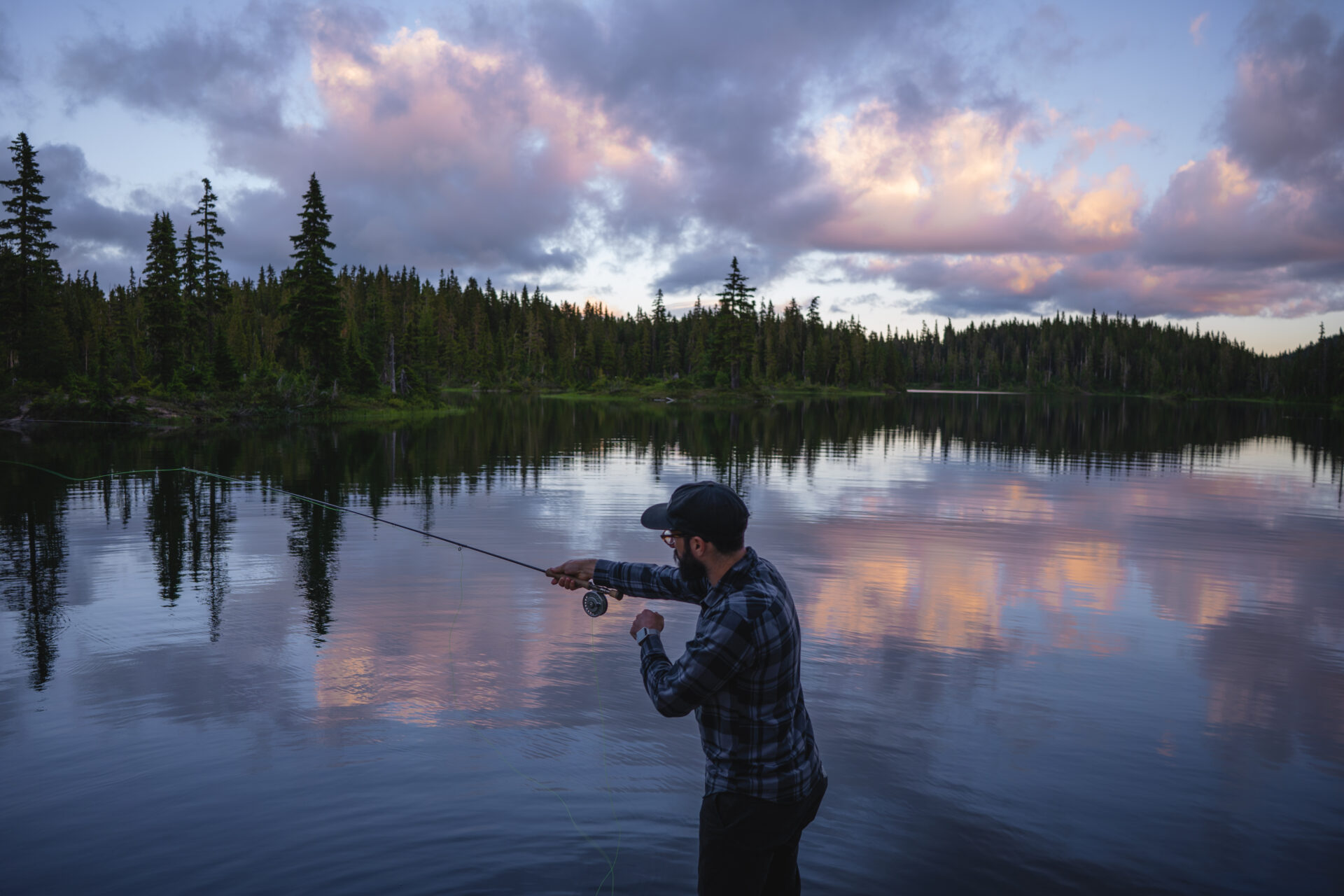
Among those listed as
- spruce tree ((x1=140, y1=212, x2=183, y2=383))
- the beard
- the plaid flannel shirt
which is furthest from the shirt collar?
spruce tree ((x1=140, y1=212, x2=183, y2=383))

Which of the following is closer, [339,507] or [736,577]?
[736,577]

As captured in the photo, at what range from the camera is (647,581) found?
483 cm

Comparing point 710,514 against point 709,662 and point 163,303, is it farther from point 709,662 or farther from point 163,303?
point 163,303

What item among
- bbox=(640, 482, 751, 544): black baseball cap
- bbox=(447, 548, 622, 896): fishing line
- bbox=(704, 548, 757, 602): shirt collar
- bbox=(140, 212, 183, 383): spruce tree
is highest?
bbox=(140, 212, 183, 383): spruce tree

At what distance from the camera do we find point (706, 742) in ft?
12.5

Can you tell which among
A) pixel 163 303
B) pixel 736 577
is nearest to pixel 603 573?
pixel 736 577

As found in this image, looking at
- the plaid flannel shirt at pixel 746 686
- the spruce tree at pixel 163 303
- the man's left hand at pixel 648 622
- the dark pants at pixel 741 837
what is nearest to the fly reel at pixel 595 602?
the man's left hand at pixel 648 622

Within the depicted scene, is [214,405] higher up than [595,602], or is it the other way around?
[214,405]

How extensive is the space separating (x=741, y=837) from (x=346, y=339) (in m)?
75.5

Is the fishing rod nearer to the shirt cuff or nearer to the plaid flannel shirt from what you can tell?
the shirt cuff

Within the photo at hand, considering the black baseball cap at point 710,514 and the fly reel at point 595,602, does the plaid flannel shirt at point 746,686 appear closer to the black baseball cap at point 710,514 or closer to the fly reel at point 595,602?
the black baseball cap at point 710,514

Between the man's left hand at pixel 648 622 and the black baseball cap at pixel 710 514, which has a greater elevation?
the black baseball cap at pixel 710 514

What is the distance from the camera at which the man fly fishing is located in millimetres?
3545

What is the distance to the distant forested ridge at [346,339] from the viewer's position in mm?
54469
